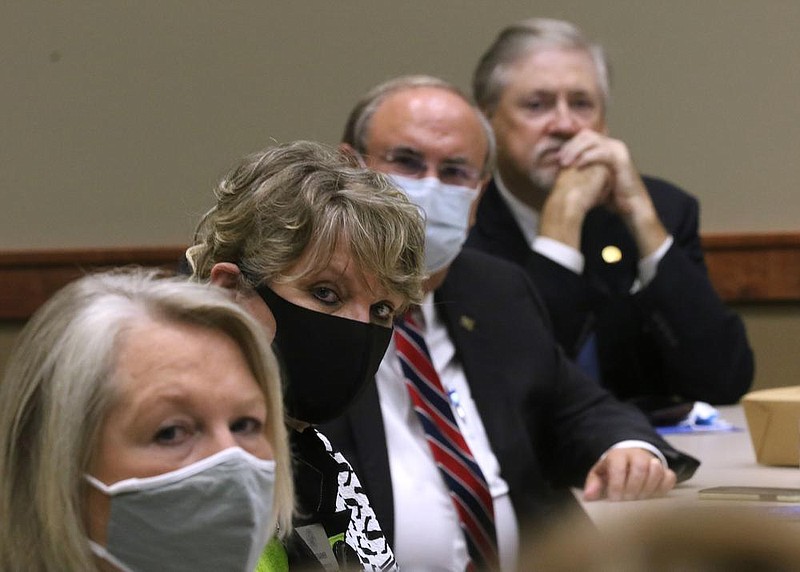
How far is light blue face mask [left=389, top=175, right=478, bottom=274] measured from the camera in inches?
108

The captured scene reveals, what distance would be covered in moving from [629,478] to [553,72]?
1.66m

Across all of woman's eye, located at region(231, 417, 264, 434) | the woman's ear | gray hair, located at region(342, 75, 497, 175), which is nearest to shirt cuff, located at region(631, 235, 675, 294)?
gray hair, located at region(342, 75, 497, 175)

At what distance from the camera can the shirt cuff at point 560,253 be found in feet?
11.0

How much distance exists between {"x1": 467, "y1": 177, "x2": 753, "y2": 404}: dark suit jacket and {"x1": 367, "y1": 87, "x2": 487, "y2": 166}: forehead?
2.11 feet

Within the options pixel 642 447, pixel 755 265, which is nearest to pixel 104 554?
pixel 642 447

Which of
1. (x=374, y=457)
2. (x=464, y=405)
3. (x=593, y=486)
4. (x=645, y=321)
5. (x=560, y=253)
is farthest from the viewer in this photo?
(x=645, y=321)

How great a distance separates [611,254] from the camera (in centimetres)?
364

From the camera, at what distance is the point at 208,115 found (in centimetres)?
461

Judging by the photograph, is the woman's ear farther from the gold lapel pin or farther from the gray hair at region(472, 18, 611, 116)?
the gray hair at region(472, 18, 611, 116)

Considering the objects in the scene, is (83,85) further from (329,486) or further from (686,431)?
(329,486)

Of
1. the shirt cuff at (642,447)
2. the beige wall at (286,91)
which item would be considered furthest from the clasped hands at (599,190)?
the beige wall at (286,91)

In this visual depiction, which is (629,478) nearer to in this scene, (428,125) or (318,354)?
(428,125)

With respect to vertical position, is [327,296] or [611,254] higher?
[327,296]

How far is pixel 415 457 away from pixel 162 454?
1.30m
